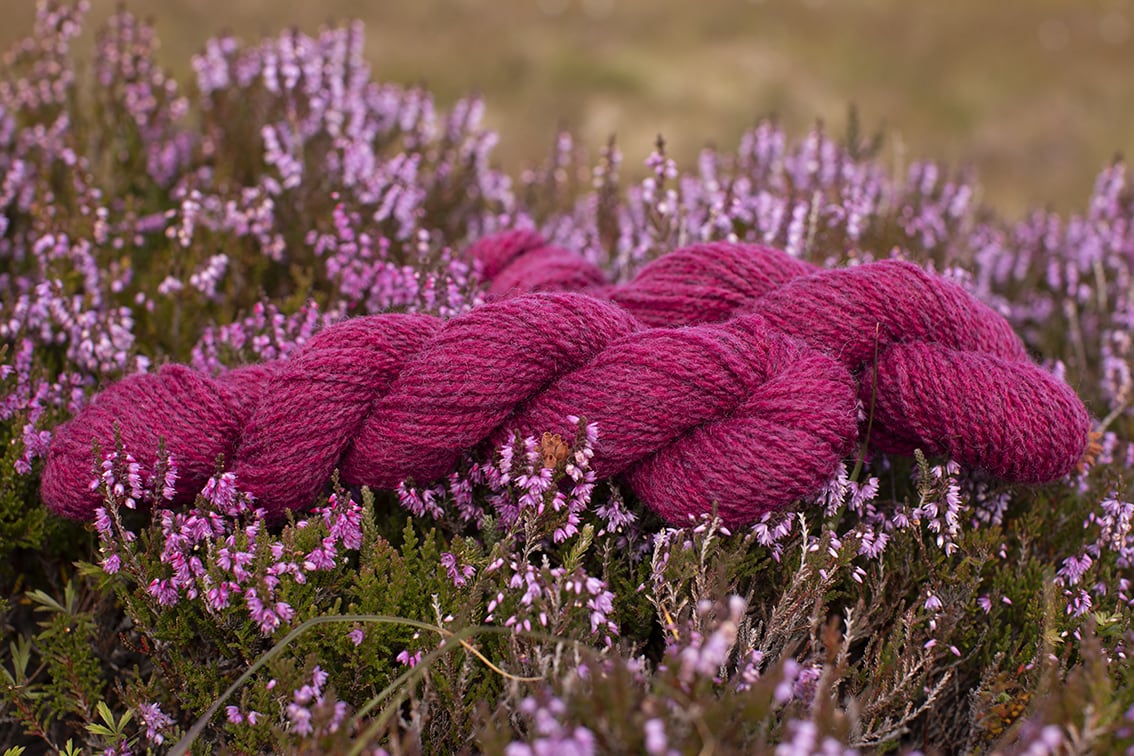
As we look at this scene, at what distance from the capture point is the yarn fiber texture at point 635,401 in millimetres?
1785

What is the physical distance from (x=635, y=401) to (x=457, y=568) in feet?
1.67

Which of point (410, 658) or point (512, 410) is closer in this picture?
point (410, 658)

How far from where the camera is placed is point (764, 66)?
10.2 m

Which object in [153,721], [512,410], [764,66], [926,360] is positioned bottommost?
[153,721]

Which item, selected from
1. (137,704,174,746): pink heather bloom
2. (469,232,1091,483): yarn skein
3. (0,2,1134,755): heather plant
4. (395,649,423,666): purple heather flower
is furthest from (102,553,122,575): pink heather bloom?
(469,232,1091,483): yarn skein

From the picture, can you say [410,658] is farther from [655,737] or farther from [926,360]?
[926,360]

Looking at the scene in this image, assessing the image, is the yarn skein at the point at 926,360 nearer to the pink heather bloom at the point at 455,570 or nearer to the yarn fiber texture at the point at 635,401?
the yarn fiber texture at the point at 635,401

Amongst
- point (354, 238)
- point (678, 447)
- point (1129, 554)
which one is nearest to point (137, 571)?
point (678, 447)

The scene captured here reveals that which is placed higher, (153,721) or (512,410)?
(512,410)

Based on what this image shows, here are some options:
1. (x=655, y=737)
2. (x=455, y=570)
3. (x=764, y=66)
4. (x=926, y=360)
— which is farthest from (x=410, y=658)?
(x=764, y=66)

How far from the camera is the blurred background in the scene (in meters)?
8.64

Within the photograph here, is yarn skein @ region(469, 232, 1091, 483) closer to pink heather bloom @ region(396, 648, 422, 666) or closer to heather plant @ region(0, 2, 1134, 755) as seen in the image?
heather plant @ region(0, 2, 1134, 755)

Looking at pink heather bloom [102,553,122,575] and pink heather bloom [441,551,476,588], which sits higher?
pink heather bloom [441,551,476,588]

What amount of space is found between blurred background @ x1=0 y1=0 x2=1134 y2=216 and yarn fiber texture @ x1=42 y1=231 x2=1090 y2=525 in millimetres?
5921
